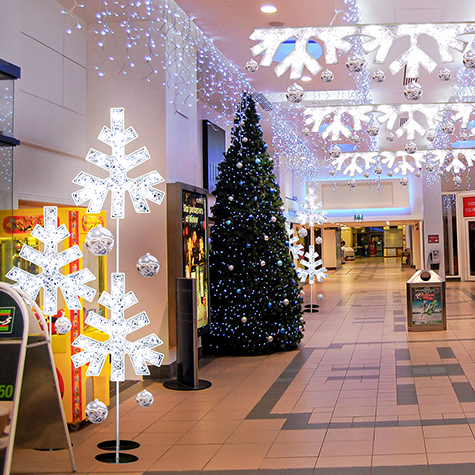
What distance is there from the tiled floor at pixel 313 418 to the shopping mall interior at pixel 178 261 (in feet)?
0.08

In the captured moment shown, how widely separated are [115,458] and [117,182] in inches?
76.2

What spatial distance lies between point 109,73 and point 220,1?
1488 mm

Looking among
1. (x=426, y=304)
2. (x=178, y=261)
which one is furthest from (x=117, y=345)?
(x=426, y=304)

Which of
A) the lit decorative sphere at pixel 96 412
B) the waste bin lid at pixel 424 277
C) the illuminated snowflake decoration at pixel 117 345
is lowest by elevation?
the lit decorative sphere at pixel 96 412

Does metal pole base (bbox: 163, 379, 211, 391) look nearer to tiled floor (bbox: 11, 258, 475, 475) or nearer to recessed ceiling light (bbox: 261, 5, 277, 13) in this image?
tiled floor (bbox: 11, 258, 475, 475)

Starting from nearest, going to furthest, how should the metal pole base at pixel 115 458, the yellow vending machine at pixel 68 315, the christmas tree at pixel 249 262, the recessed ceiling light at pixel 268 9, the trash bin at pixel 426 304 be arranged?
the metal pole base at pixel 115 458 → the yellow vending machine at pixel 68 315 → the recessed ceiling light at pixel 268 9 → the christmas tree at pixel 249 262 → the trash bin at pixel 426 304

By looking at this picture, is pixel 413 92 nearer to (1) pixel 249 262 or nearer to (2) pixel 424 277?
(1) pixel 249 262

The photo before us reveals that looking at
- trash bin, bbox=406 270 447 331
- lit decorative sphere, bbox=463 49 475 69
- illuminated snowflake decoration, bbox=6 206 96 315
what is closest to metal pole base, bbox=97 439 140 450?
illuminated snowflake decoration, bbox=6 206 96 315

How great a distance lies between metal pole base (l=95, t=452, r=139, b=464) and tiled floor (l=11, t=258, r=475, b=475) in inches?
2.2

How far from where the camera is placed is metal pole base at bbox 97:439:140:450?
4234mm

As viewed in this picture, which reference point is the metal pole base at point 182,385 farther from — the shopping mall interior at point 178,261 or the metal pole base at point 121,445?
the metal pole base at point 121,445

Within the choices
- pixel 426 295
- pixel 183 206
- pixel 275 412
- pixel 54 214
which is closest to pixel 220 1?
pixel 183 206

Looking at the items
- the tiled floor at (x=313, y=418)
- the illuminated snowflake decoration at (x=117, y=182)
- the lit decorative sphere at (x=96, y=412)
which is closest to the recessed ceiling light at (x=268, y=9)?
the illuminated snowflake decoration at (x=117, y=182)

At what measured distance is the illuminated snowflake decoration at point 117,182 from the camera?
14.0 ft
